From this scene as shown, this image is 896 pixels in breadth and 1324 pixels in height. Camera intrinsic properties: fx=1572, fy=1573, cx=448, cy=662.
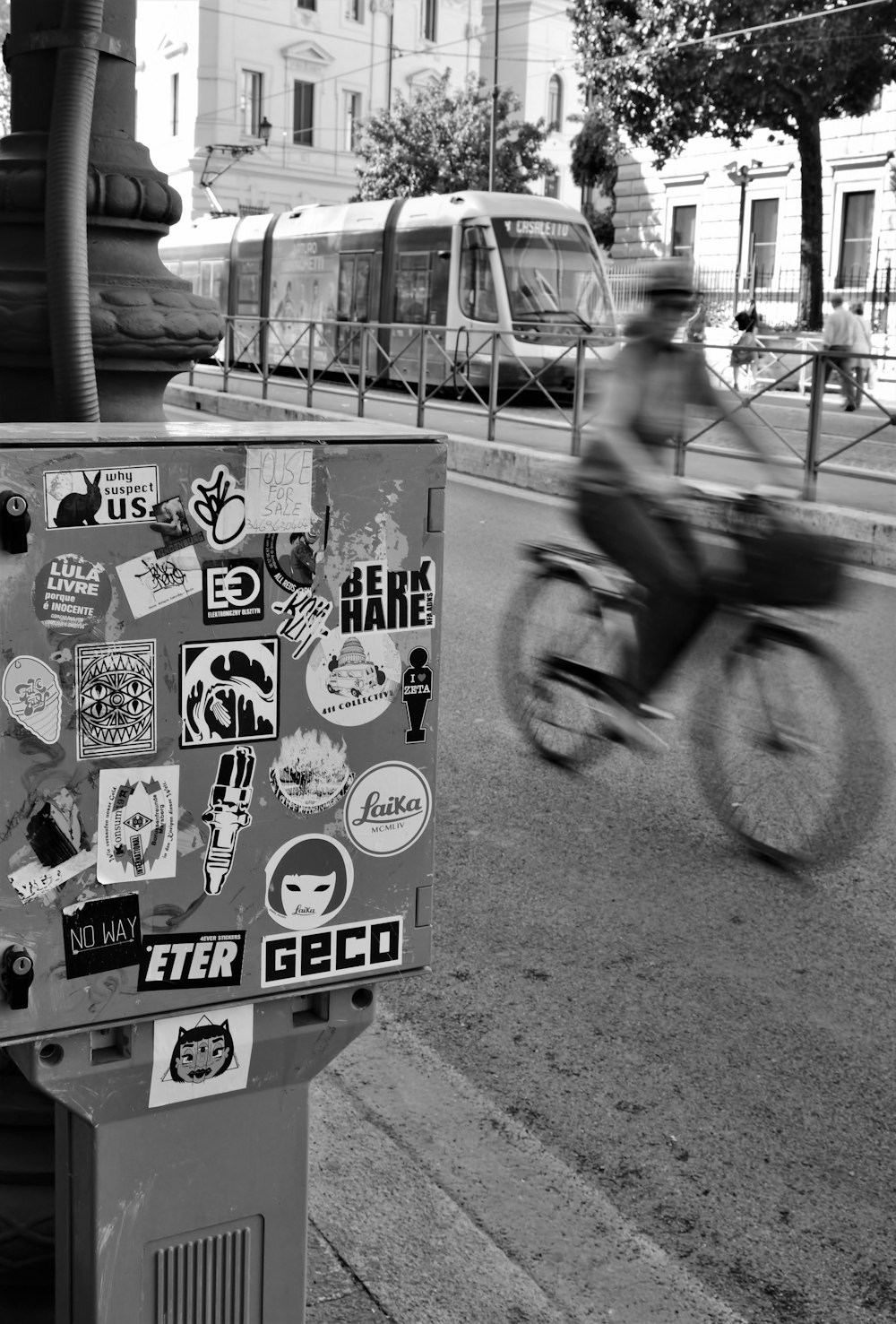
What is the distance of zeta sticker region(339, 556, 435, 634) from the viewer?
198cm

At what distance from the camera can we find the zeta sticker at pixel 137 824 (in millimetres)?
1878

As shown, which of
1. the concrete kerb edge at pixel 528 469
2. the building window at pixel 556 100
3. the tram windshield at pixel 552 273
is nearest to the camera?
the concrete kerb edge at pixel 528 469

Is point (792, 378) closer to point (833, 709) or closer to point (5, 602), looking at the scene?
point (833, 709)

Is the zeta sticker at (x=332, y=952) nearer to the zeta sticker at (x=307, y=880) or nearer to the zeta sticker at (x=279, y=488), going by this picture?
the zeta sticker at (x=307, y=880)

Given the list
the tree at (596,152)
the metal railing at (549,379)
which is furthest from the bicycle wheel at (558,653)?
the tree at (596,152)

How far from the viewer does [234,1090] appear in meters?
2.00

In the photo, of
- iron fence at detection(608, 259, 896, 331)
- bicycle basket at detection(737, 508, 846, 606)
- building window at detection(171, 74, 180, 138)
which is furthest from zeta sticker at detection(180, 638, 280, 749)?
building window at detection(171, 74, 180, 138)

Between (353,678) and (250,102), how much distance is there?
52603 mm

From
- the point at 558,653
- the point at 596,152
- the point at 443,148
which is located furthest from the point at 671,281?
the point at 443,148

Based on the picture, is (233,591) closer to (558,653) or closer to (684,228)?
(558,653)

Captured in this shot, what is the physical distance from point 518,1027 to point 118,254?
2059 mm

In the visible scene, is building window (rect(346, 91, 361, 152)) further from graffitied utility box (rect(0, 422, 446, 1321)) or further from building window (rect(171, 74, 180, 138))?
graffitied utility box (rect(0, 422, 446, 1321))

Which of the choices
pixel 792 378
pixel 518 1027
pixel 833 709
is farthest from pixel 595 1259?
pixel 792 378

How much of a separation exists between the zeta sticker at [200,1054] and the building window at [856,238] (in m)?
33.5
